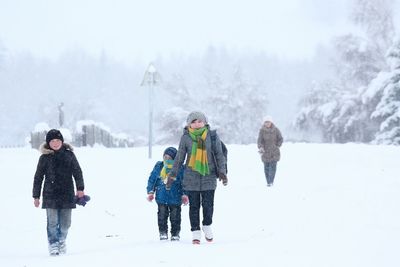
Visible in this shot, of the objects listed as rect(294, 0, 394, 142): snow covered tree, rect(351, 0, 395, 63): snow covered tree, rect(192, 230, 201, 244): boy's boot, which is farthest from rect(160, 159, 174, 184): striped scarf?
rect(351, 0, 395, 63): snow covered tree

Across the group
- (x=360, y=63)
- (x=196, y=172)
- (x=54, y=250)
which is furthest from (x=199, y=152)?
(x=360, y=63)

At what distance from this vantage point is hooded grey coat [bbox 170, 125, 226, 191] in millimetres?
7871

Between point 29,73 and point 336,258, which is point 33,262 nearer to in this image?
point 336,258

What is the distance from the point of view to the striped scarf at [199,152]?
25.6ft

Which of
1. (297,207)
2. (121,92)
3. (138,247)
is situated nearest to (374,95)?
(297,207)

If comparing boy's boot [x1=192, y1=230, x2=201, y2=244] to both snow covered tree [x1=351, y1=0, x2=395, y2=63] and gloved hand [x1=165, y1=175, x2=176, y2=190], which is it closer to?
gloved hand [x1=165, y1=175, x2=176, y2=190]

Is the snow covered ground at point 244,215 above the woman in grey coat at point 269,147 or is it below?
below

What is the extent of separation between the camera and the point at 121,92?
137 meters

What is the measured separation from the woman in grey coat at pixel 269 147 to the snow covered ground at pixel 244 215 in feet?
1.57

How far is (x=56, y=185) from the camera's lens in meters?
7.73

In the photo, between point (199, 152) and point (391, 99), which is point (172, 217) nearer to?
point (199, 152)

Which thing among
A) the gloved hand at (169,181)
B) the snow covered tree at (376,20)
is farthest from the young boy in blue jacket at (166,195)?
the snow covered tree at (376,20)

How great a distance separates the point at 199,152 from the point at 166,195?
35.1 inches

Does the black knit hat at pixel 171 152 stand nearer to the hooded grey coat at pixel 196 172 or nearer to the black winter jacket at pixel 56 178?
the hooded grey coat at pixel 196 172
